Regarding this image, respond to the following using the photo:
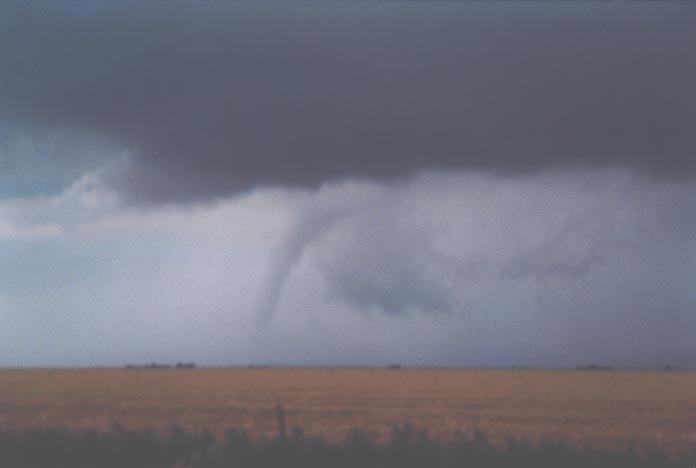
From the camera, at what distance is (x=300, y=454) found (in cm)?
1938

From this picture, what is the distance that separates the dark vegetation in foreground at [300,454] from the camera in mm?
19109

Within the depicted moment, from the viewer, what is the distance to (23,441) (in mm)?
20984

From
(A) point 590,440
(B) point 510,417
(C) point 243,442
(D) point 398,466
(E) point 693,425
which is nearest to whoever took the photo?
(D) point 398,466

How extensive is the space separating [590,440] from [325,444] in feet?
40.5

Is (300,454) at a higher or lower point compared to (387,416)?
higher

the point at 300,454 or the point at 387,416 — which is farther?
the point at 387,416

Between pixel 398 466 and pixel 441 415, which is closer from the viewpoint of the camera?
pixel 398 466

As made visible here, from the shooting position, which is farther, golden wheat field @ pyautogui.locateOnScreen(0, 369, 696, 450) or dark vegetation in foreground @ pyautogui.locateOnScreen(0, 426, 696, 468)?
golden wheat field @ pyautogui.locateOnScreen(0, 369, 696, 450)

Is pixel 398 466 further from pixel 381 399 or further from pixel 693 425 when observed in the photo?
pixel 381 399

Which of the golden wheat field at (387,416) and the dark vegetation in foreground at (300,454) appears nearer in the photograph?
the dark vegetation in foreground at (300,454)

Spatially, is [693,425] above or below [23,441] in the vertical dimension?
below

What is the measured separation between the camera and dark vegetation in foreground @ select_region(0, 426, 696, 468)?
752 inches

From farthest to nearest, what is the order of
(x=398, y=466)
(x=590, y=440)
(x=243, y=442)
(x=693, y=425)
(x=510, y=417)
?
(x=510, y=417), (x=693, y=425), (x=590, y=440), (x=243, y=442), (x=398, y=466)

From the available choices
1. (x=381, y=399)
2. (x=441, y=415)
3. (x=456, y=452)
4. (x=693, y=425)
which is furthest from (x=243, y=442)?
(x=381, y=399)
